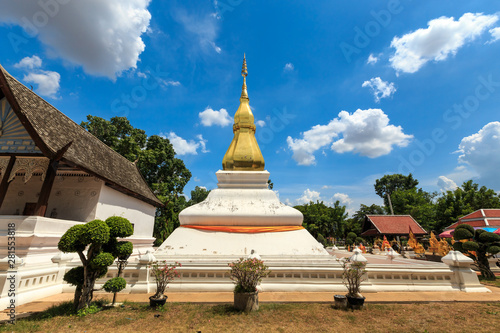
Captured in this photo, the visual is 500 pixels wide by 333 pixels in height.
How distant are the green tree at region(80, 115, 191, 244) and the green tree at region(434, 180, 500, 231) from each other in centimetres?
3454

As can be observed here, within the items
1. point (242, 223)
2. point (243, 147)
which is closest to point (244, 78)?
point (243, 147)

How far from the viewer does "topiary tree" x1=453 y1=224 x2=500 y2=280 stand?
33.0 ft

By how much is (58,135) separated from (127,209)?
5.50 metres

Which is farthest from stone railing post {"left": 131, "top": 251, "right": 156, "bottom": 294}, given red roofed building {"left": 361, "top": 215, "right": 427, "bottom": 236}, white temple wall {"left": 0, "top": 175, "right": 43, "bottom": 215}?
red roofed building {"left": 361, "top": 215, "right": 427, "bottom": 236}


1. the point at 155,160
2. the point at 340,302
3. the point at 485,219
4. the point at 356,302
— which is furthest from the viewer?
the point at 155,160

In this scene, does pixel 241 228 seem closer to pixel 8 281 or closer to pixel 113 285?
pixel 113 285

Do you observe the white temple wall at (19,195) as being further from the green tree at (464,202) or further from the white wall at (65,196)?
the green tree at (464,202)

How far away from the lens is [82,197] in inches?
442

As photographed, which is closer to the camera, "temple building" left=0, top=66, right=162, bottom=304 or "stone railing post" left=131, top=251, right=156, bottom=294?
"stone railing post" left=131, top=251, right=156, bottom=294

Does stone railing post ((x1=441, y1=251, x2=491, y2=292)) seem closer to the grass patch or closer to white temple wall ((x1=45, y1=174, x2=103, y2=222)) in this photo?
the grass patch

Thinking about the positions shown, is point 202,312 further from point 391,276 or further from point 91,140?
point 91,140

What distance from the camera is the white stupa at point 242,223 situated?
9.84 metres

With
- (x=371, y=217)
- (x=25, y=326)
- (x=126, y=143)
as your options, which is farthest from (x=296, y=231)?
(x=371, y=217)

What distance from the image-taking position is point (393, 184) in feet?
206
